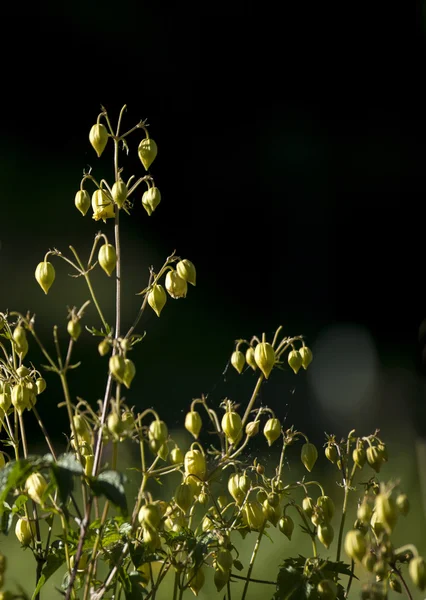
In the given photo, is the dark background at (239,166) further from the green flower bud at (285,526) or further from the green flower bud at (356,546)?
the green flower bud at (356,546)

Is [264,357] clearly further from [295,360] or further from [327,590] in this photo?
[327,590]

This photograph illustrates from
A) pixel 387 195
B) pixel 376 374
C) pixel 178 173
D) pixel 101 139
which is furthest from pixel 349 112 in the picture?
pixel 101 139

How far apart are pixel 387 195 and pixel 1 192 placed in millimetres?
2450

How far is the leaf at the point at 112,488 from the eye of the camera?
0.67 metres

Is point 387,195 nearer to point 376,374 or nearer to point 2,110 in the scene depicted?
point 376,374

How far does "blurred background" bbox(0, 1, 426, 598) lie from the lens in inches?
175

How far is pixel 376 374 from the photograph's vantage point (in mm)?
4012

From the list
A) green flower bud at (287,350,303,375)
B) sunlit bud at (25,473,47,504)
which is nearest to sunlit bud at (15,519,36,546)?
sunlit bud at (25,473,47,504)

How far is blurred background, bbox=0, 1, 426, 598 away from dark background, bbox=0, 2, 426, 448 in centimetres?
1

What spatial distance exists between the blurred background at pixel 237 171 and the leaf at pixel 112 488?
3283 millimetres

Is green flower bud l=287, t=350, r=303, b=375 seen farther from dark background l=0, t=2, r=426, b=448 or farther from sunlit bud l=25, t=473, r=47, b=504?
dark background l=0, t=2, r=426, b=448

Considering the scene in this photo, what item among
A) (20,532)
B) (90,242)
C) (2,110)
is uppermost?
(2,110)

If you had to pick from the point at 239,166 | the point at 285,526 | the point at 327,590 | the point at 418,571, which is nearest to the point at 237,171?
the point at 239,166

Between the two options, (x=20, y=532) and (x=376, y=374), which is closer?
(x=20, y=532)
